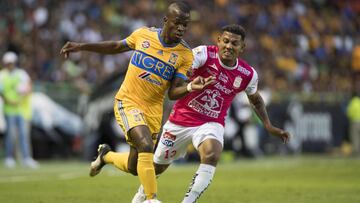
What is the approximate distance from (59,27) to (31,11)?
3.14 ft

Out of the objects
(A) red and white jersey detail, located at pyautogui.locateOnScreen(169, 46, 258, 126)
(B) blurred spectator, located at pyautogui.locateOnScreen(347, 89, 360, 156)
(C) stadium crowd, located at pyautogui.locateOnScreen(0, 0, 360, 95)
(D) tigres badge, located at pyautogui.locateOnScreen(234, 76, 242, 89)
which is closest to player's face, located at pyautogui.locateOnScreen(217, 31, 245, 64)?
(A) red and white jersey detail, located at pyautogui.locateOnScreen(169, 46, 258, 126)

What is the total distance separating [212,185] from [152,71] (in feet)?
18.7

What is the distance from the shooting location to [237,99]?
83.9 feet

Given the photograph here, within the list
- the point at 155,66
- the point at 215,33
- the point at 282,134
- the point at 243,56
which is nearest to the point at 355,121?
the point at 243,56

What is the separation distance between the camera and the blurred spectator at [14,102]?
20328mm

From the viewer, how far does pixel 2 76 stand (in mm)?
20750

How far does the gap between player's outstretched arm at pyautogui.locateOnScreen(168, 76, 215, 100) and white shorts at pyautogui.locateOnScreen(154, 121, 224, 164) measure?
0.75m

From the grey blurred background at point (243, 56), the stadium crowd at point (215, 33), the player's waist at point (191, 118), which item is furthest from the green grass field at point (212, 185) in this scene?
the stadium crowd at point (215, 33)

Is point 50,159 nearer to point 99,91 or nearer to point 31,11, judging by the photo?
point 99,91

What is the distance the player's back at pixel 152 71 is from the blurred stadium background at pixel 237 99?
3.50 meters

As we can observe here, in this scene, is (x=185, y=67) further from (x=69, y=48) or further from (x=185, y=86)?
(x=69, y=48)

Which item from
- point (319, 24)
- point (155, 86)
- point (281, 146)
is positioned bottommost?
point (281, 146)

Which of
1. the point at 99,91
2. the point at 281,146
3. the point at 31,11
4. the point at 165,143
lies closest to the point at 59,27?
the point at 31,11

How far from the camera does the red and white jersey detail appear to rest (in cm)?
Result: 1091
